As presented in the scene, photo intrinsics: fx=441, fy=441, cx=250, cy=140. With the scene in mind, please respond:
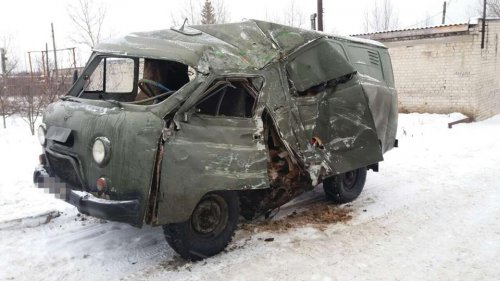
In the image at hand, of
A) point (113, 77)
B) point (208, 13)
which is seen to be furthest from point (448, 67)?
point (208, 13)

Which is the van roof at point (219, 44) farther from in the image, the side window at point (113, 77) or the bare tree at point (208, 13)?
the bare tree at point (208, 13)

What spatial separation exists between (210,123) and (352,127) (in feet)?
7.38

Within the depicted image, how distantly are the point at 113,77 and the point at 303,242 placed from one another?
112 inches

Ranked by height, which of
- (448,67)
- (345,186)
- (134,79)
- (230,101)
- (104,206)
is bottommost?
(345,186)

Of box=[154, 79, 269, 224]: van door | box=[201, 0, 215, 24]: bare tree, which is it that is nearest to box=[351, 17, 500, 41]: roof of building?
box=[154, 79, 269, 224]: van door

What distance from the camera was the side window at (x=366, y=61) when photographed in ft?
19.7

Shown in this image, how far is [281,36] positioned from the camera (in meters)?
5.24

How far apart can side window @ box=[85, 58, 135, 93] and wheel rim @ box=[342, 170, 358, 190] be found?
125 inches

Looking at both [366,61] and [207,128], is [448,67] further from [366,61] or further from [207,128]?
[207,128]

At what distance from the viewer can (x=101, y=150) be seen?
3.79 meters

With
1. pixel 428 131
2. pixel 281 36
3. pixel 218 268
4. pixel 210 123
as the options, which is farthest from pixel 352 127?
pixel 428 131

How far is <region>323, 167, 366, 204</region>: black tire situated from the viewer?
5.98 meters

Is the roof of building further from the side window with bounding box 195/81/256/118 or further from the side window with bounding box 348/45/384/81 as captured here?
the side window with bounding box 195/81/256/118

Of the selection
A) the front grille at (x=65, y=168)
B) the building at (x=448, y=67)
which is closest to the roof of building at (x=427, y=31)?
the building at (x=448, y=67)
